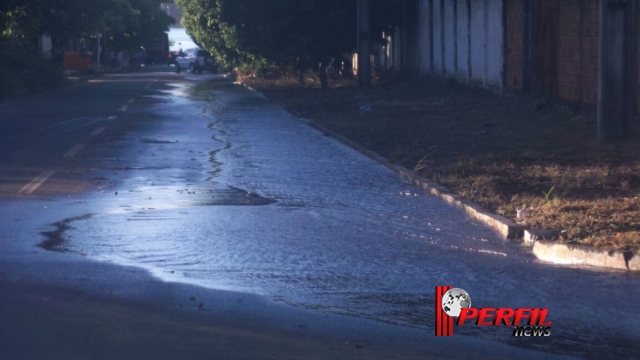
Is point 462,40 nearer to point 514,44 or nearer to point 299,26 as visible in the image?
point 514,44

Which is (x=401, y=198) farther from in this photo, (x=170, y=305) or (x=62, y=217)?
(x=170, y=305)

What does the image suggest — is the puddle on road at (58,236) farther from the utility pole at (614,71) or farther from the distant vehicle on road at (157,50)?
the distant vehicle on road at (157,50)

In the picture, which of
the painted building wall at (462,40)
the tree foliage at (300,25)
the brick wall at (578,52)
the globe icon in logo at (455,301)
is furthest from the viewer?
the tree foliage at (300,25)

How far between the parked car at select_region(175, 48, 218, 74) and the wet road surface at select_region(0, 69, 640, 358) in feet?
152

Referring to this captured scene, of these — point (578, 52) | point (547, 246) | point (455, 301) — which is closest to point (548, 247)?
point (547, 246)

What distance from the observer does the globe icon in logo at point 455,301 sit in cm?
608

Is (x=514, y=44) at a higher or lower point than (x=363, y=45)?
lower

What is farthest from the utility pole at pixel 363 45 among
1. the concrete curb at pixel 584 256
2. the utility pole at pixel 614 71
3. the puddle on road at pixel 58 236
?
the concrete curb at pixel 584 256

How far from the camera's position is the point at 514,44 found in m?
22.6

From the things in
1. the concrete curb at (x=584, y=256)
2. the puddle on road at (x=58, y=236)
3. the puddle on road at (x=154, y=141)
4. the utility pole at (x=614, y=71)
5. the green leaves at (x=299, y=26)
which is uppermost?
the green leaves at (x=299, y=26)

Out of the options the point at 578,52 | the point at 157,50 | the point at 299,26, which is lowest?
the point at 578,52

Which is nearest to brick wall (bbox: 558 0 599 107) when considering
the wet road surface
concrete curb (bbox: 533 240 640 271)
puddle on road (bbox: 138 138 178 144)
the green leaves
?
the wet road surface

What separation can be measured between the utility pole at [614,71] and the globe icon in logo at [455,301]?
8.20 metres

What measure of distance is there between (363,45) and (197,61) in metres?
34.1
